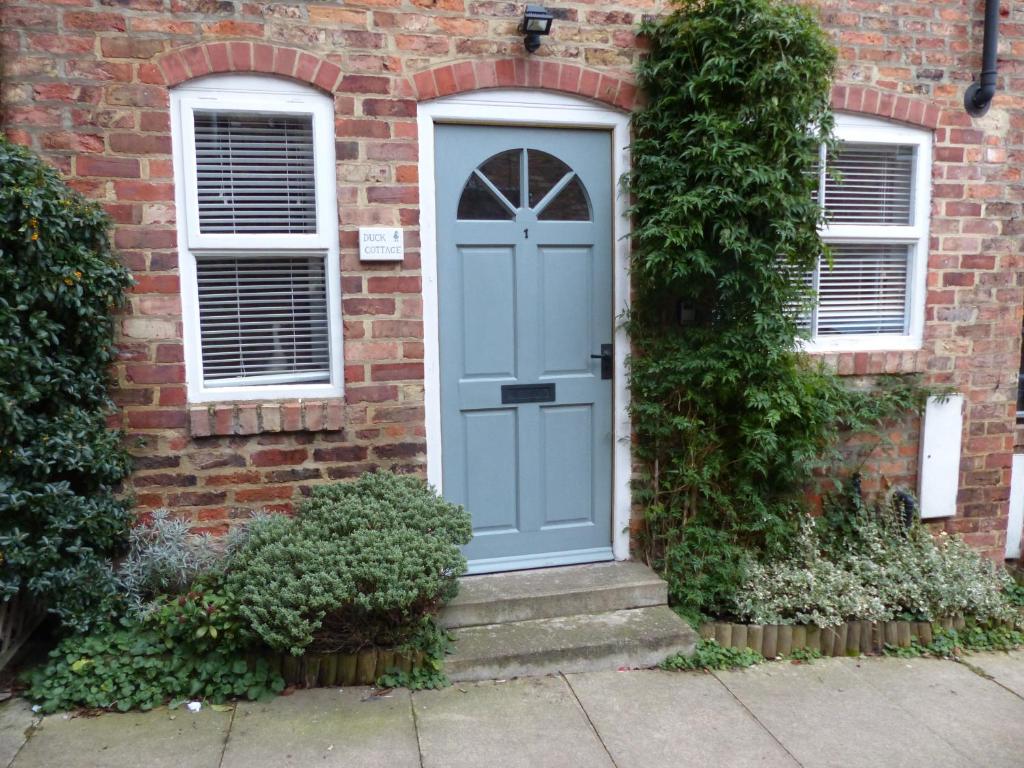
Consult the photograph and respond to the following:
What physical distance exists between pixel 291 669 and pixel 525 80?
3.00 m

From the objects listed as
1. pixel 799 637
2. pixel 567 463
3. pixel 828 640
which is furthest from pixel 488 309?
pixel 828 640

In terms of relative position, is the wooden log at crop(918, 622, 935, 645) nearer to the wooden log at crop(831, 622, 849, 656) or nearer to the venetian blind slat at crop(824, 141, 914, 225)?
the wooden log at crop(831, 622, 849, 656)

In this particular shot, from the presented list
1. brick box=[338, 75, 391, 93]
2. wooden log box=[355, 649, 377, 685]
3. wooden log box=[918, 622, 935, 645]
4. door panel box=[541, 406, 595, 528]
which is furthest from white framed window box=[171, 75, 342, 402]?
wooden log box=[918, 622, 935, 645]

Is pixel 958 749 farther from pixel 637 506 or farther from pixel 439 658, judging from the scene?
pixel 439 658

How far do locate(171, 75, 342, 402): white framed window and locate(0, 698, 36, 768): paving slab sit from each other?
4.77 feet

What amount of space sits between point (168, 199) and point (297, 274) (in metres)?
0.66

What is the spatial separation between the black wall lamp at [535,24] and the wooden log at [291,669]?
309 centimetres

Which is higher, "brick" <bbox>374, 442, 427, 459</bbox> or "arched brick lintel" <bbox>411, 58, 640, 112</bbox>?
"arched brick lintel" <bbox>411, 58, 640, 112</bbox>

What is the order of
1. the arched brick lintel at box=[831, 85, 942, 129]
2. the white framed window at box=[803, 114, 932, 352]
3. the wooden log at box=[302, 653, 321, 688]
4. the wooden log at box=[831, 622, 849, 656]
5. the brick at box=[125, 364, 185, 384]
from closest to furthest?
the wooden log at box=[302, 653, 321, 688] → the brick at box=[125, 364, 185, 384] → the wooden log at box=[831, 622, 849, 656] → the arched brick lintel at box=[831, 85, 942, 129] → the white framed window at box=[803, 114, 932, 352]

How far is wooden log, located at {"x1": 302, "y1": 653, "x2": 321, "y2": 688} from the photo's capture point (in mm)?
3312

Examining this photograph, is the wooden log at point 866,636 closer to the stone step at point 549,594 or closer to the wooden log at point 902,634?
the wooden log at point 902,634

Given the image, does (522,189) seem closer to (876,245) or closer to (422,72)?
(422,72)

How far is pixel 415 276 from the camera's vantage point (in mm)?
3863

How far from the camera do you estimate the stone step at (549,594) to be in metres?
3.75
